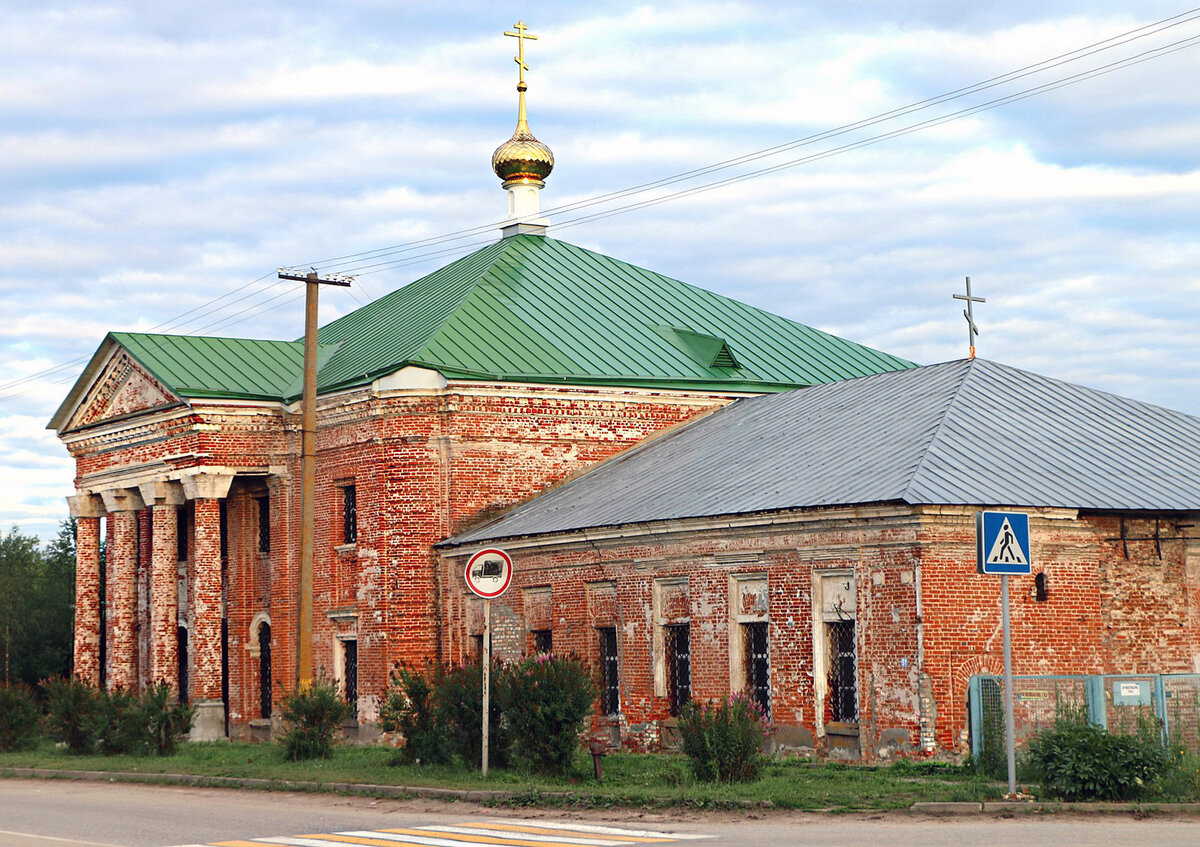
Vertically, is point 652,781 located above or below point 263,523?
below

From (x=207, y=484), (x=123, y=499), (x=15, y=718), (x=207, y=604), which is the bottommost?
(x=15, y=718)

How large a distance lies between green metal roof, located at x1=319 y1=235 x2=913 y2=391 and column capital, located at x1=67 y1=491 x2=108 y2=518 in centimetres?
644

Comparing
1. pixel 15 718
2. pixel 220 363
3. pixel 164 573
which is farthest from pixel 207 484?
pixel 15 718

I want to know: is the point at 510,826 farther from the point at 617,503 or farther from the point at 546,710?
the point at 617,503

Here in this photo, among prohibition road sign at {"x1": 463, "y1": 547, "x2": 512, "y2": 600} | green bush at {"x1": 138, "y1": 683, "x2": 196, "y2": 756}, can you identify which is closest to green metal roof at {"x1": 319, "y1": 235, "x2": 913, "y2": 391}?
green bush at {"x1": 138, "y1": 683, "x2": 196, "y2": 756}

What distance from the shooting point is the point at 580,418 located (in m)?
32.7

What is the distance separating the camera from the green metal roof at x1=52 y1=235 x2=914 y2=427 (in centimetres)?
3291

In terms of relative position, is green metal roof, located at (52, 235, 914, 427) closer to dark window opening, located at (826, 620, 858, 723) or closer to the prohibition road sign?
dark window opening, located at (826, 620, 858, 723)

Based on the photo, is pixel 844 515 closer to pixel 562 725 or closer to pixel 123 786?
pixel 562 725

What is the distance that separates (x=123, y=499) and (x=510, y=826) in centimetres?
2306

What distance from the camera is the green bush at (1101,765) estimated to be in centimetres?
1580

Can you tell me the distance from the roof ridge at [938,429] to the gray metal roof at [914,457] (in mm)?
31

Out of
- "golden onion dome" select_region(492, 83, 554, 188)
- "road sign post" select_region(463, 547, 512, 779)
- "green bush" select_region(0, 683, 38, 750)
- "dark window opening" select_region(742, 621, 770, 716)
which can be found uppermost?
"golden onion dome" select_region(492, 83, 554, 188)

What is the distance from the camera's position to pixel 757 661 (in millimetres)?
24109
